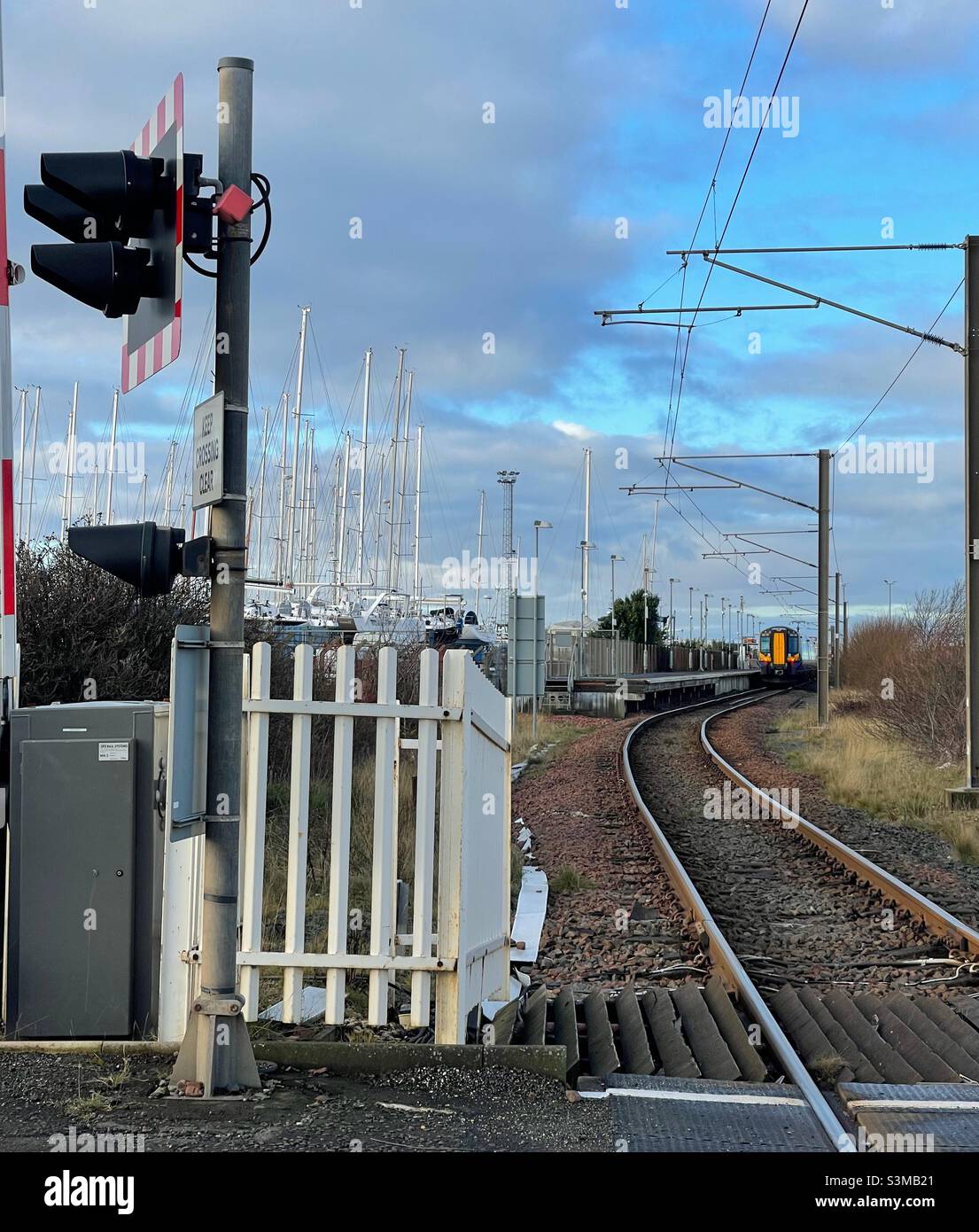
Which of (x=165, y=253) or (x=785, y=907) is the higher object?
(x=165, y=253)

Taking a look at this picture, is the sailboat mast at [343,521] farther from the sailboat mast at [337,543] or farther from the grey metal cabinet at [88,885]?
the grey metal cabinet at [88,885]

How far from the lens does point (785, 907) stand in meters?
10.6

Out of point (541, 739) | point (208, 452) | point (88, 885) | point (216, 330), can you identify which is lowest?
point (541, 739)

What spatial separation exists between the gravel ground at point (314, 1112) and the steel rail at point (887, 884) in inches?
188

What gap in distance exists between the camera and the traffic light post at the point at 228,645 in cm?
474

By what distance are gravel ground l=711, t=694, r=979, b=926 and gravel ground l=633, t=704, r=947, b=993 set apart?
516 mm

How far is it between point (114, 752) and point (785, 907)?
687cm

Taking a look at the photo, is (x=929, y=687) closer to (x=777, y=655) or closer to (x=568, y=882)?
(x=568, y=882)

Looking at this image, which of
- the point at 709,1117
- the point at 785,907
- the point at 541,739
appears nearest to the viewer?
the point at 709,1117
